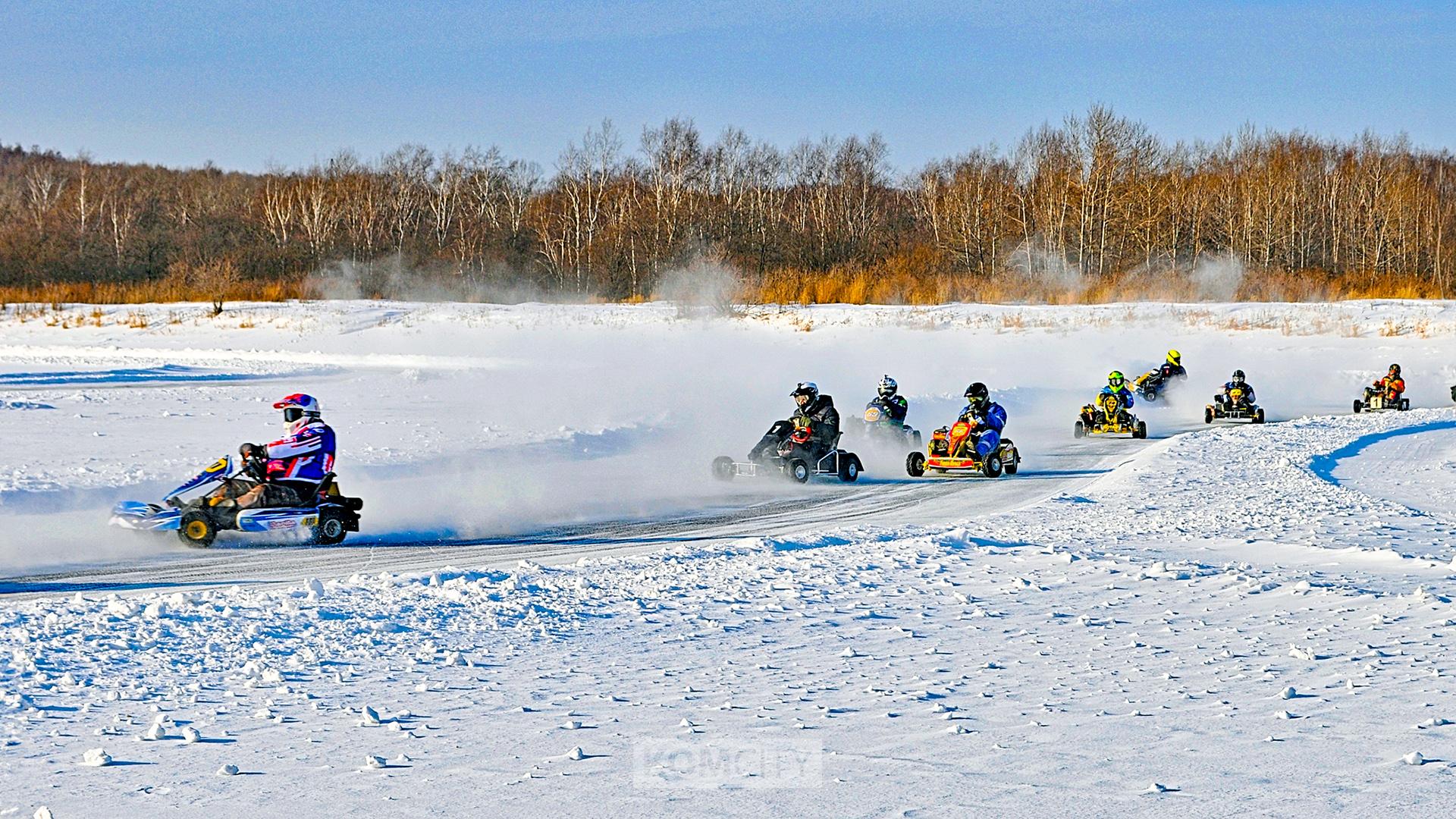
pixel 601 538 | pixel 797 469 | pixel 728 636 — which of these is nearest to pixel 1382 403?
pixel 797 469

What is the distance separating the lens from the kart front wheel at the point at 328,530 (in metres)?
12.5

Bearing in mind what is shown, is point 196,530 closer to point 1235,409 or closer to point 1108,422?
point 1108,422

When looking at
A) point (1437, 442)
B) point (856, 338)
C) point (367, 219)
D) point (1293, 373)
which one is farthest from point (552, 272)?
point (1437, 442)

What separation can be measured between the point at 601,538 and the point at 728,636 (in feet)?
16.6

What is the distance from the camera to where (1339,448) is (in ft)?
72.3

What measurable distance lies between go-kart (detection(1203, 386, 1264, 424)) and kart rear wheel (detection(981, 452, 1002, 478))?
12.4 metres

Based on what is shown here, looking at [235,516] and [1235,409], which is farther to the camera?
[1235,409]

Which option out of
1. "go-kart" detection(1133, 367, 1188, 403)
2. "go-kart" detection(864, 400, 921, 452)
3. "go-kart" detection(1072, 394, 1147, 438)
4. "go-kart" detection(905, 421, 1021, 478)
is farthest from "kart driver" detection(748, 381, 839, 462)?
"go-kart" detection(1133, 367, 1188, 403)

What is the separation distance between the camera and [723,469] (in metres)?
17.9

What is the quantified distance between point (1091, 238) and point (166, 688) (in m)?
69.6

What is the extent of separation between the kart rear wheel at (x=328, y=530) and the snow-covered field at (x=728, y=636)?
0.90 feet

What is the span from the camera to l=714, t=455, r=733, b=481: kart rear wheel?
17.9 m

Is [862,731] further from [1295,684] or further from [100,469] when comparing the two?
[100,469]

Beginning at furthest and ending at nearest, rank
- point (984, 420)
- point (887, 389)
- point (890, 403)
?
point (887, 389) < point (890, 403) < point (984, 420)
